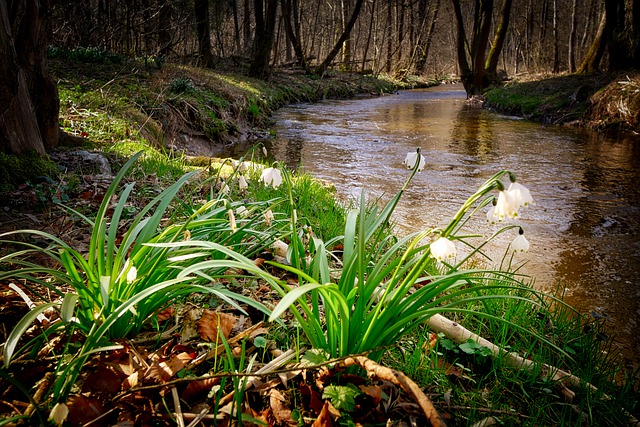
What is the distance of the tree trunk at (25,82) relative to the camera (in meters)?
2.86

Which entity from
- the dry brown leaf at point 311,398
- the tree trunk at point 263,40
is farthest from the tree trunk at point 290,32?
the dry brown leaf at point 311,398

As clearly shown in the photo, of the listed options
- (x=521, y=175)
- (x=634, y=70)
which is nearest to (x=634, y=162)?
(x=521, y=175)

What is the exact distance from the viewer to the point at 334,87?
18.2 m

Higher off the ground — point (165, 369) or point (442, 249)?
point (442, 249)

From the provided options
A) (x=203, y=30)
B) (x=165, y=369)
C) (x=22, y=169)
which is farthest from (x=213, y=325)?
(x=203, y=30)

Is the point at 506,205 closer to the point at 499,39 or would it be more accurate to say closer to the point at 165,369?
the point at 165,369

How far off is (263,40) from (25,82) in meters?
11.8

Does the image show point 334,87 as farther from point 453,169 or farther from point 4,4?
point 4,4

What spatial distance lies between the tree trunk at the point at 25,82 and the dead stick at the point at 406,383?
297 centimetres

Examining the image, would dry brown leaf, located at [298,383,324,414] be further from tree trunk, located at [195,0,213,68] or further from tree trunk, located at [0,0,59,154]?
tree trunk, located at [195,0,213,68]

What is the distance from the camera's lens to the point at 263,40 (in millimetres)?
13914

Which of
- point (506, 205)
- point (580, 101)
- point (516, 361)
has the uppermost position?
point (580, 101)

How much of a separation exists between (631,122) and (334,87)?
38.2 ft

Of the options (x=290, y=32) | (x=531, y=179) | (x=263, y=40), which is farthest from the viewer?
(x=290, y=32)
